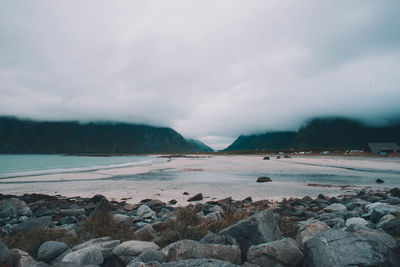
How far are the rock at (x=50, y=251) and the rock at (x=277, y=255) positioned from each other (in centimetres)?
422

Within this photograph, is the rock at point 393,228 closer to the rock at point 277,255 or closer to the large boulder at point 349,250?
the large boulder at point 349,250

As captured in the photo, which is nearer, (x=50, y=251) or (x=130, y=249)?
(x=130, y=249)

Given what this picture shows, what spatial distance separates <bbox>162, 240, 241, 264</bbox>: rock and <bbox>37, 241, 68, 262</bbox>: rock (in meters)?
2.68

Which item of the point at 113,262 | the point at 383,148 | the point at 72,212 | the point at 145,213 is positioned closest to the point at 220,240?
the point at 113,262

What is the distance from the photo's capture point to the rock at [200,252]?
419cm

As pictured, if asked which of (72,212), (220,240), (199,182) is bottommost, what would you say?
(199,182)

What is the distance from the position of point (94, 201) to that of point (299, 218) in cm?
1304

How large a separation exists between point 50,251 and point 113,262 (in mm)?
1746

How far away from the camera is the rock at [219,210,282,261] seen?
16.6 feet

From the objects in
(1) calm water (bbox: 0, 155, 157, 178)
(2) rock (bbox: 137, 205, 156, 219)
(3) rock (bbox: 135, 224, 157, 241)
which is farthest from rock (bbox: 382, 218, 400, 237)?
(1) calm water (bbox: 0, 155, 157, 178)

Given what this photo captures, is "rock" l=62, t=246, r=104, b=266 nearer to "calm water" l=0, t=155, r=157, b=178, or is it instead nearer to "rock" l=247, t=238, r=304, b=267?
"rock" l=247, t=238, r=304, b=267

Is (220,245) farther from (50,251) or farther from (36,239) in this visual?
(36,239)

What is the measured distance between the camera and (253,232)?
5145mm

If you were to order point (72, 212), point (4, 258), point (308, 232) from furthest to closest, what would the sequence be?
point (72, 212) < point (308, 232) < point (4, 258)
